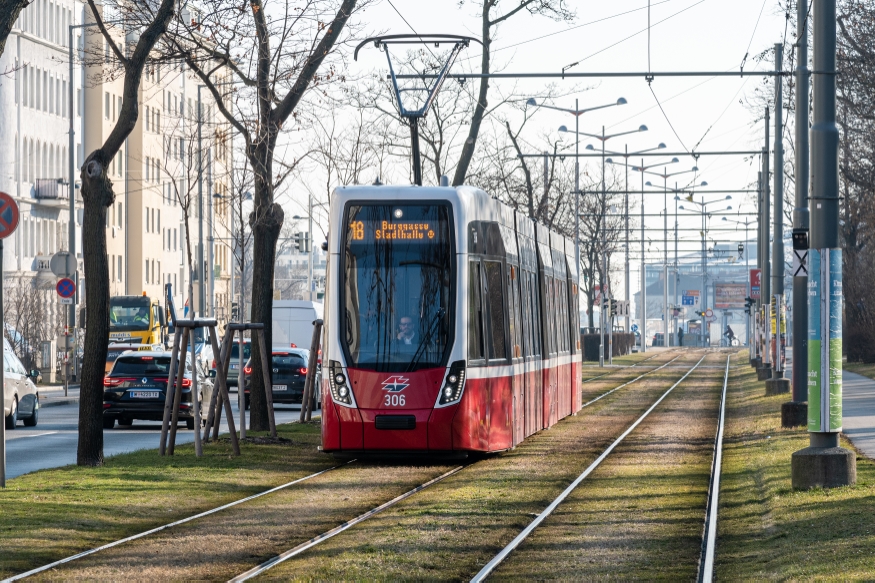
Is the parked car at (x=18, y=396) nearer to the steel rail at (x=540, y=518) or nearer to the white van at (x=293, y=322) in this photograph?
the steel rail at (x=540, y=518)

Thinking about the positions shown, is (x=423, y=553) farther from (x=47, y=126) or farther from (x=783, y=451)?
(x=47, y=126)

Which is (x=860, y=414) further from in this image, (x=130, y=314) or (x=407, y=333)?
(x=130, y=314)

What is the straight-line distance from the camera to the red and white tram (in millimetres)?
19062

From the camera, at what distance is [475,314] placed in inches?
774

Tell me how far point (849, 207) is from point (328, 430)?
4386cm

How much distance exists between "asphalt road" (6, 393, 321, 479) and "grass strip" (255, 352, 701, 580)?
568cm

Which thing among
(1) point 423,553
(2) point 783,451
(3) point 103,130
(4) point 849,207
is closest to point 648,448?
(2) point 783,451

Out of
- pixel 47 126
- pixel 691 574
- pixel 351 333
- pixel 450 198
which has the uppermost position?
pixel 47 126

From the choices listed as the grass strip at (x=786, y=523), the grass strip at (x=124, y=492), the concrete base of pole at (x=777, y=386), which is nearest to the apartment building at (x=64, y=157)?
the concrete base of pole at (x=777, y=386)

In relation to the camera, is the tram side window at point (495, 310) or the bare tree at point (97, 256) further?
the tram side window at point (495, 310)

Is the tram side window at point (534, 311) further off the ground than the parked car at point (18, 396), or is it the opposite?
the tram side window at point (534, 311)

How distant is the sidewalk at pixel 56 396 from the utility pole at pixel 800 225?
21.4m

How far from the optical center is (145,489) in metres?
16.7

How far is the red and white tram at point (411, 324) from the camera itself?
62.5 feet
